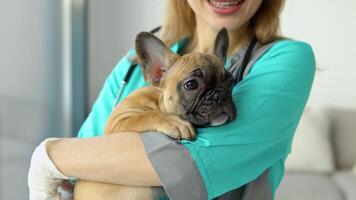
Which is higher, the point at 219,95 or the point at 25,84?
the point at 219,95

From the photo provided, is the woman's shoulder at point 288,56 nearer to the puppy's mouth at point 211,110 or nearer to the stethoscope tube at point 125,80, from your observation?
the puppy's mouth at point 211,110

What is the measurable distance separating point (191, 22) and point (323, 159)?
1633mm

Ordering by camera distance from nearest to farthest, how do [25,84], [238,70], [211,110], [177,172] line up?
1. [177,172]
2. [211,110]
3. [238,70]
4. [25,84]

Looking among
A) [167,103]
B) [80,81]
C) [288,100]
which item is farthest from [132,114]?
[80,81]

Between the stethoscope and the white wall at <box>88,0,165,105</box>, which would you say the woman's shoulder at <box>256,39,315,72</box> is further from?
the white wall at <box>88,0,165,105</box>

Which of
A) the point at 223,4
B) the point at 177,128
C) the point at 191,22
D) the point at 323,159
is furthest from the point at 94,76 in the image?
the point at 177,128

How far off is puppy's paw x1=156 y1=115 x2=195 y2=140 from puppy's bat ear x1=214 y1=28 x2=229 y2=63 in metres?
0.24

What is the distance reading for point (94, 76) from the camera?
2916 mm

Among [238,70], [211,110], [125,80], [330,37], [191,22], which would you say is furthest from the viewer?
[330,37]

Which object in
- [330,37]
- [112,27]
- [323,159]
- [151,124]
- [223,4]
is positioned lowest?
[323,159]

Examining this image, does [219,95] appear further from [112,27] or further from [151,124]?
[112,27]

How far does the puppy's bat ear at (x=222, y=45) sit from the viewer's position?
1.08 m

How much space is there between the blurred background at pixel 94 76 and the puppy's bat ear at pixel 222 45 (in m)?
1.06

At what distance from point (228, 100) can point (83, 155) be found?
0.30 m
